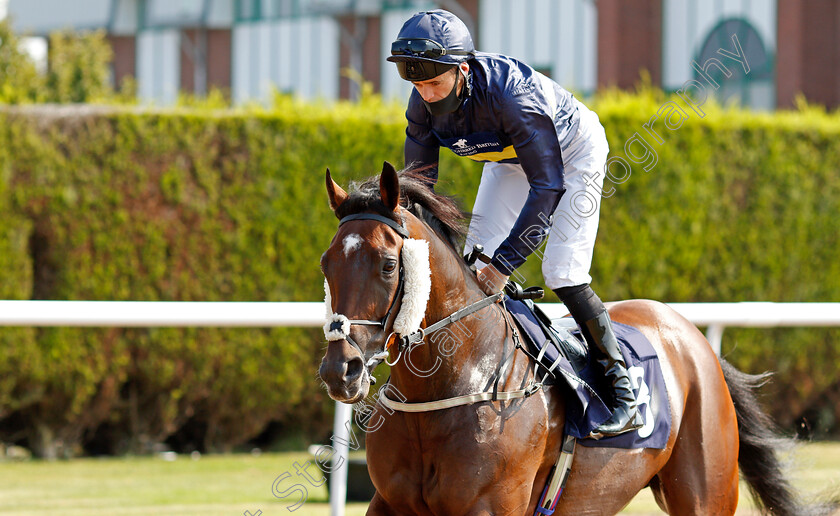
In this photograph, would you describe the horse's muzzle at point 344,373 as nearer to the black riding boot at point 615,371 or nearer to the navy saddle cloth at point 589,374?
the navy saddle cloth at point 589,374

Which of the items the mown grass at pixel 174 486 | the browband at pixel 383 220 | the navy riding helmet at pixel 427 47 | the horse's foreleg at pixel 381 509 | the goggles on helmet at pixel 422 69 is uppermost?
the navy riding helmet at pixel 427 47

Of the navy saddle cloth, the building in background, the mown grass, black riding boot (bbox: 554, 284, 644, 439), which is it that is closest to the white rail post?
the mown grass

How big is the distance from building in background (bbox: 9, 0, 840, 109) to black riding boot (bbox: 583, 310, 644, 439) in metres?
5.15

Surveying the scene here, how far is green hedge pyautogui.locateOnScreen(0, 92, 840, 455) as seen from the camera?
21.7 feet

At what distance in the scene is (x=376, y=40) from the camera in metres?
19.6

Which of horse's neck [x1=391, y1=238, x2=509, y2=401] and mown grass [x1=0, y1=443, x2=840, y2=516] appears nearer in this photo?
horse's neck [x1=391, y1=238, x2=509, y2=401]

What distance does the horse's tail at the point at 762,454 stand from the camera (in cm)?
377

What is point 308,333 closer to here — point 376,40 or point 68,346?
point 68,346

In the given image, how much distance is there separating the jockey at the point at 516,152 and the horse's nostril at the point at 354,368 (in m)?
0.68

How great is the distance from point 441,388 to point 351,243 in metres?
0.53

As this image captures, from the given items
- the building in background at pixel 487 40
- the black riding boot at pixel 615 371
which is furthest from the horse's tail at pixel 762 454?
the building in background at pixel 487 40

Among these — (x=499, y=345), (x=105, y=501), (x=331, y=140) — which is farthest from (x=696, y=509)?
(x=331, y=140)

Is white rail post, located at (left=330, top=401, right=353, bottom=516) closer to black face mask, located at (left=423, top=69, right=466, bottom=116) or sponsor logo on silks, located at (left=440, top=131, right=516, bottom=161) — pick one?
sponsor logo on silks, located at (left=440, top=131, right=516, bottom=161)

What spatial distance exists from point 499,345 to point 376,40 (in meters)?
17.5
